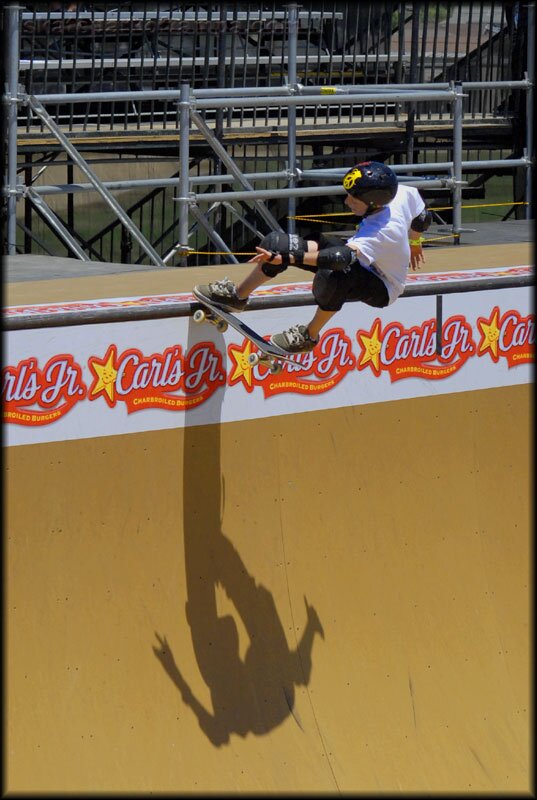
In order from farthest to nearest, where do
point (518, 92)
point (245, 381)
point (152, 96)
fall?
point (518, 92)
point (152, 96)
point (245, 381)

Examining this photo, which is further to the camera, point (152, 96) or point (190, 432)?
point (152, 96)

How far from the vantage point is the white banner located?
247 inches

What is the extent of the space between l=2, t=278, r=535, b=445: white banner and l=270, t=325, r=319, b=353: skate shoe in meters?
0.24

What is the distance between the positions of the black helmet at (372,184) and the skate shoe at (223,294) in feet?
3.01

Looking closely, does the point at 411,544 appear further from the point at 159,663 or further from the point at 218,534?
the point at 159,663

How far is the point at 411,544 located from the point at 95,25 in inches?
277

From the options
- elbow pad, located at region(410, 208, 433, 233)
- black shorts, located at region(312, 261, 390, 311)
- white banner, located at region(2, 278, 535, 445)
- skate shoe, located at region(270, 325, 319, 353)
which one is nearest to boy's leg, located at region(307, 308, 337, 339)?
skate shoe, located at region(270, 325, 319, 353)

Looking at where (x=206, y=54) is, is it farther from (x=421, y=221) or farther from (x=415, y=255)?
(x=421, y=221)

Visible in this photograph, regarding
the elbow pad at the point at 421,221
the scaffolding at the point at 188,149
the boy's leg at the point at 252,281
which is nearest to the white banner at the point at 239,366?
the boy's leg at the point at 252,281

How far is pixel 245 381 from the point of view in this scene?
280 inches

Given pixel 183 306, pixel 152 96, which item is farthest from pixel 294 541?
pixel 152 96

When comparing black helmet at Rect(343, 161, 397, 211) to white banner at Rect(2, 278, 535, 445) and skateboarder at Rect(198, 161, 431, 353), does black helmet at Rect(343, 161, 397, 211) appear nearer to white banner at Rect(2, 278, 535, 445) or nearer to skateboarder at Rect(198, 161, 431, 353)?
skateboarder at Rect(198, 161, 431, 353)

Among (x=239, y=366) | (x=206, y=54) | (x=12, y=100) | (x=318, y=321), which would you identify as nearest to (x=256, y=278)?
(x=318, y=321)

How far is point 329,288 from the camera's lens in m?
6.30
